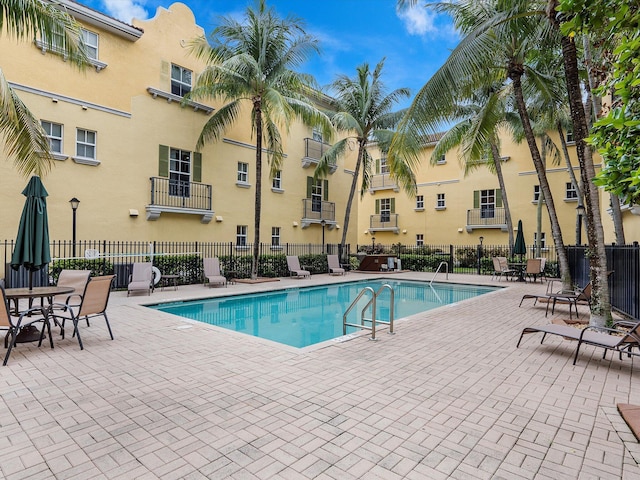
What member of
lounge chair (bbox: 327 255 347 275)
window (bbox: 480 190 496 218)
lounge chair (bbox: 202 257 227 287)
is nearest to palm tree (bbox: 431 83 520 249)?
window (bbox: 480 190 496 218)

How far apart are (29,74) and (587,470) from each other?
16999 mm

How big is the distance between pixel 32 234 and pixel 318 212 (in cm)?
1744

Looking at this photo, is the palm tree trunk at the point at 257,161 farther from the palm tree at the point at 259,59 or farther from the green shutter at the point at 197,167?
the green shutter at the point at 197,167

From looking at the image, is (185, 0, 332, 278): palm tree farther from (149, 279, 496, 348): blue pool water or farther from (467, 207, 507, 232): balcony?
(467, 207, 507, 232): balcony

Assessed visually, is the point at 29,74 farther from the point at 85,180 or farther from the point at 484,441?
the point at 484,441

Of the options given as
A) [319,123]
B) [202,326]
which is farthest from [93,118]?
[202,326]

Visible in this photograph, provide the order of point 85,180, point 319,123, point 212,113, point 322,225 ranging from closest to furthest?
point 85,180 → point 319,123 → point 212,113 → point 322,225

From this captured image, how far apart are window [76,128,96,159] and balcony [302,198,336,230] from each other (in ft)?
36.2

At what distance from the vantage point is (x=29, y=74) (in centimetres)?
1251

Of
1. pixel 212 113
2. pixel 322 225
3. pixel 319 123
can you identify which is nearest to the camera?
pixel 319 123

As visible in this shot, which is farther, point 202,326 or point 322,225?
point 322,225

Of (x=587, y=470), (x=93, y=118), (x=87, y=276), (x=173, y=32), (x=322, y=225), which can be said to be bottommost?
(x=587, y=470)

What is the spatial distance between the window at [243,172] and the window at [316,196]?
4588 mm

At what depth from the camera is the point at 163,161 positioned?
15875 mm
